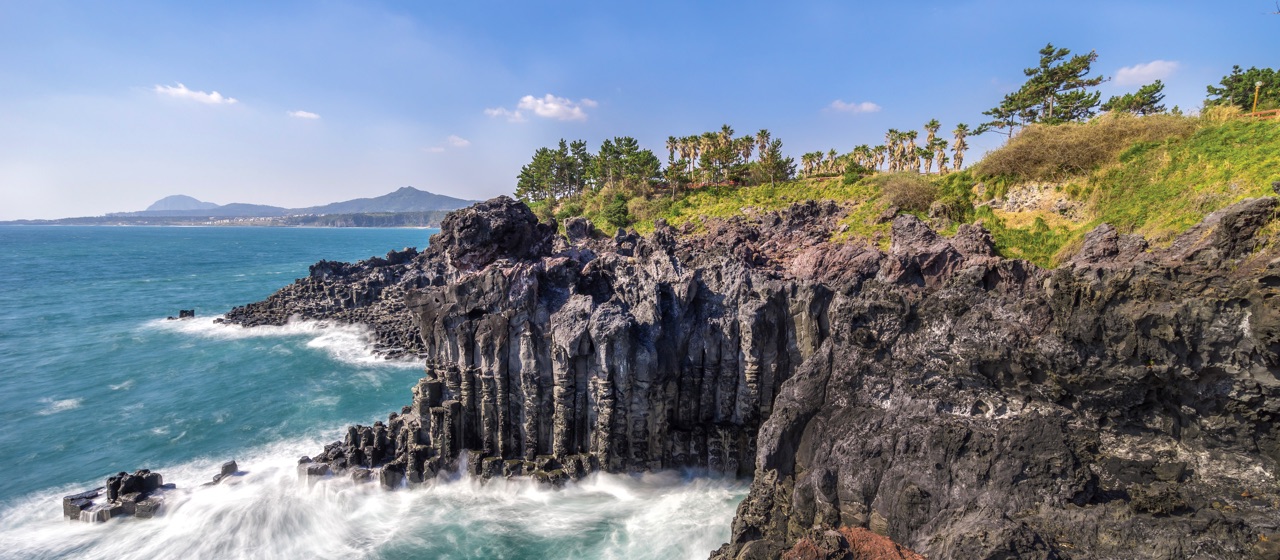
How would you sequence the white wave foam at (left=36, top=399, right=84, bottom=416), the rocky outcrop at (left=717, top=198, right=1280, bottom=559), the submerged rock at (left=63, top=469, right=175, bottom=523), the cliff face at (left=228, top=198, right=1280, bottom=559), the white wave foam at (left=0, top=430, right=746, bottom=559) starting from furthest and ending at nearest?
1. the white wave foam at (left=36, top=399, right=84, bottom=416)
2. the submerged rock at (left=63, top=469, right=175, bottom=523)
3. the white wave foam at (left=0, top=430, right=746, bottom=559)
4. the cliff face at (left=228, top=198, right=1280, bottom=559)
5. the rocky outcrop at (left=717, top=198, right=1280, bottom=559)

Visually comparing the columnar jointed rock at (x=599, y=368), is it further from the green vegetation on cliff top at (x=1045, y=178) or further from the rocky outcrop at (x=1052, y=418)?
the green vegetation on cliff top at (x=1045, y=178)

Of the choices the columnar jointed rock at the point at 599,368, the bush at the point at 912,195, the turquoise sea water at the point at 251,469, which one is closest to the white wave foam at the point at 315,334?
the turquoise sea water at the point at 251,469

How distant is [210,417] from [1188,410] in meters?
37.3

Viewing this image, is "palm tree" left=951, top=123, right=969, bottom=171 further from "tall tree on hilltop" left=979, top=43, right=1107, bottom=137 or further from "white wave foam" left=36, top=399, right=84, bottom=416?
"white wave foam" left=36, top=399, right=84, bottom=416

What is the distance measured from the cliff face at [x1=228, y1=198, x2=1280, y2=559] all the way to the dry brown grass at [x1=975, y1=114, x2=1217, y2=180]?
12419 mm

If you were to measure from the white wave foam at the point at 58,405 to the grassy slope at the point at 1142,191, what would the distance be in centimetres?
4612

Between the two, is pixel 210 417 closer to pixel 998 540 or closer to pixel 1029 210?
pixel 998 540

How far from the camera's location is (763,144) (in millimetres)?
77562

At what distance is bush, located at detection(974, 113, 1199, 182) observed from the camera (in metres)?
28.4

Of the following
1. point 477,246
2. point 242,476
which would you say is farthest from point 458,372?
point 242,476

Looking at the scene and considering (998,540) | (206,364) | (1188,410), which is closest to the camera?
(998,540)

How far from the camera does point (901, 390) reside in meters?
13.4

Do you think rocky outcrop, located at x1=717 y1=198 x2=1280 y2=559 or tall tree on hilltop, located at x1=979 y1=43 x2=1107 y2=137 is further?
tall tree on hilltop, located at x1=979 y1=43 x2=1107 y2=137

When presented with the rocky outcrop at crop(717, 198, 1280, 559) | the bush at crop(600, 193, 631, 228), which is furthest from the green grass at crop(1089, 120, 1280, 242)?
the bush at crop(600, 193, 631, 228)
